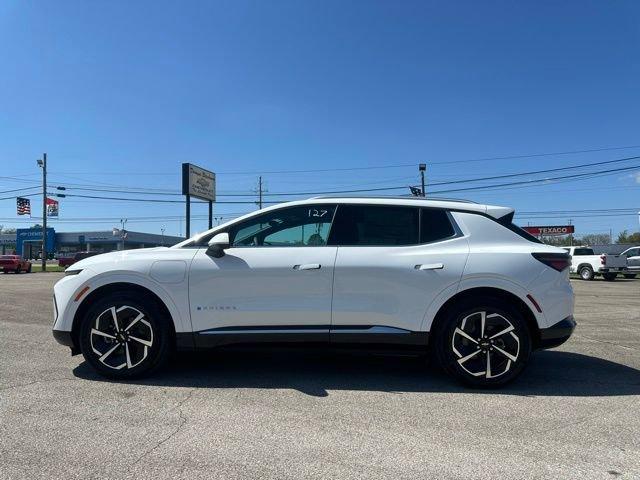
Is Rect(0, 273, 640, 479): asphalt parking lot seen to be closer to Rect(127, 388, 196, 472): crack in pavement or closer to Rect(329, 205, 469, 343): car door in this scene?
Rect(127, 388, 196, 472): crack in pavement

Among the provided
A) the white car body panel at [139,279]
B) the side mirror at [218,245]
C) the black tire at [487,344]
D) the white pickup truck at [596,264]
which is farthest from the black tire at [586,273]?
the white car body panel at [139,279]

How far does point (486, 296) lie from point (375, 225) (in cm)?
124

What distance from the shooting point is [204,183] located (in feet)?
101

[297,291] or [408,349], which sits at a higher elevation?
[297,291]

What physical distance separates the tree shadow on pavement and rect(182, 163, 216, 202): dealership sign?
21.8 metres

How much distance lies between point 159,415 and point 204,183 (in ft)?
91.5

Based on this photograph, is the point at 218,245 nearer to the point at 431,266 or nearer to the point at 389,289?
the point at 389,289

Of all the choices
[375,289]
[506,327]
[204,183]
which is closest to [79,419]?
[375,289]

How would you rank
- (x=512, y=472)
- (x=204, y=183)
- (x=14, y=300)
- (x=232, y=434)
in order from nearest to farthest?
(x=512, y=472) → (x=232, y=434) → (x=14, y=300) → (x=204, y=183)

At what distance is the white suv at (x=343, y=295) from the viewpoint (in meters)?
4.66

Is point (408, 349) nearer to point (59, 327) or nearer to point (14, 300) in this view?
point (59, 327)

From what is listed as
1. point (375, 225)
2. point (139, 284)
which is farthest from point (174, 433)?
point (375, 225)

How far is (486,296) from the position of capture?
4.71 m

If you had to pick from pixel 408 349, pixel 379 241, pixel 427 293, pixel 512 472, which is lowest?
pixel 512 472
